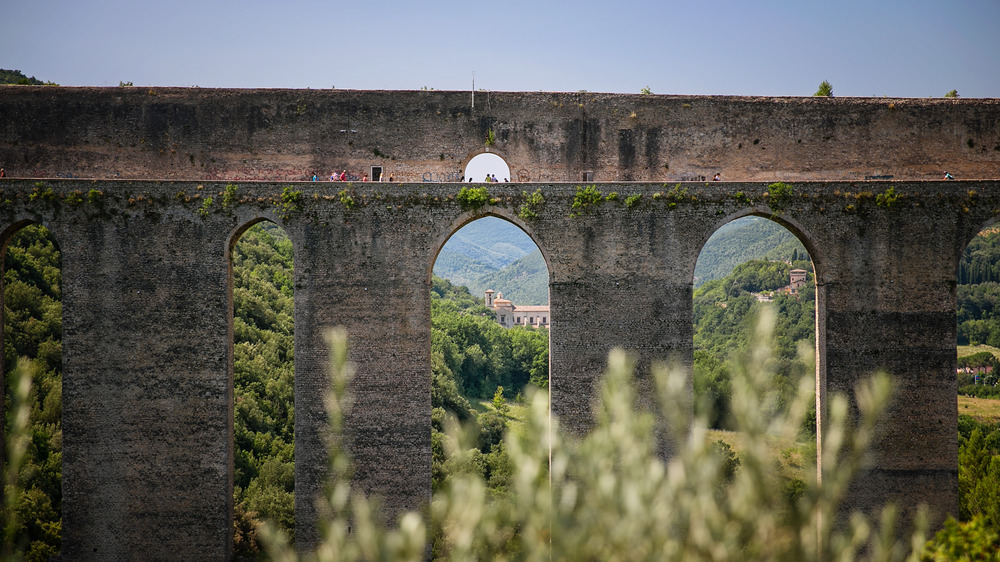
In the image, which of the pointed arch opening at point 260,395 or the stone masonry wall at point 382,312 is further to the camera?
the pointed arch opening at point 260,395

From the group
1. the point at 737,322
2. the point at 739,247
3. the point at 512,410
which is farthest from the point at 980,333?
the point at 739,247

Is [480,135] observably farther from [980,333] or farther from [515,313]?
[515,313]

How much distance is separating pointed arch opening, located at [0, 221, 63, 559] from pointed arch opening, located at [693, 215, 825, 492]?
903 centimetres

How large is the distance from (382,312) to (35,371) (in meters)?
10.5

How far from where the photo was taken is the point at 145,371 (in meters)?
12.8

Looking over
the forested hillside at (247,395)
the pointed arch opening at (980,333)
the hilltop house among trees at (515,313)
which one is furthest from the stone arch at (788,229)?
the hilltop house among trees at (515,313)

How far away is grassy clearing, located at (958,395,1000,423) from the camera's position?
141 ft

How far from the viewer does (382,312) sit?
1288cm

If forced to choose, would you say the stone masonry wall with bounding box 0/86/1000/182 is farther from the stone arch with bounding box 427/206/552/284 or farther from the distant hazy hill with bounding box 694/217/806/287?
the distant hazy hill with bounding box 694/217/806/287

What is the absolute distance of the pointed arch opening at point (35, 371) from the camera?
1342cm

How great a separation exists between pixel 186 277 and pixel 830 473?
10.7 meters

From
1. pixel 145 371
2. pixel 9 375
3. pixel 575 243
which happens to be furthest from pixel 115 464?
pixel 575 243

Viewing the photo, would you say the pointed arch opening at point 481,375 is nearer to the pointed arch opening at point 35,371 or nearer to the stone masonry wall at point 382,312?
the stone masonry wall at point 382,312

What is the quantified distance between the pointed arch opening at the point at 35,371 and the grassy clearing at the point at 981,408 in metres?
43.6
